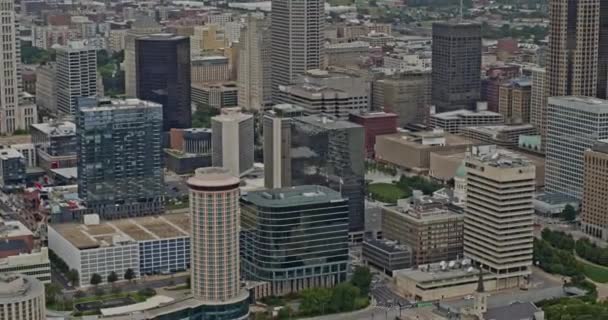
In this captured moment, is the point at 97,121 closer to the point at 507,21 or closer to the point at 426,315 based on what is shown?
the point at 426,315

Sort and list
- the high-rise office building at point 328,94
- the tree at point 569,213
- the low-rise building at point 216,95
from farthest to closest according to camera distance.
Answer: the low-rise building at point 216,95 → the high-rise office building at point 328,94 → the tree at point 569,213

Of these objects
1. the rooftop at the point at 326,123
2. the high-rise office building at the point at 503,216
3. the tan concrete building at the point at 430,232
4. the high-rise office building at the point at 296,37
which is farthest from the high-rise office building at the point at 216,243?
the high-rise office building at the point at 296,37

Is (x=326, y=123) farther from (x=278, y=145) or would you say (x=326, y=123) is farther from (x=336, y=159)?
(x=278, y=145)

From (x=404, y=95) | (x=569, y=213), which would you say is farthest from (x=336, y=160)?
(x=404, y=95)

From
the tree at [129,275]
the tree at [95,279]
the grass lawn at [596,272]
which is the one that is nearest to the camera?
the tree at [95,279]

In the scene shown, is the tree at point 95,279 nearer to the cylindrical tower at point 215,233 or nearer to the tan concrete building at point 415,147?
the cylindrical tower at point 215,233

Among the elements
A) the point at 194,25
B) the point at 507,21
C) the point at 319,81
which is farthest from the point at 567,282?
the point at 507,21

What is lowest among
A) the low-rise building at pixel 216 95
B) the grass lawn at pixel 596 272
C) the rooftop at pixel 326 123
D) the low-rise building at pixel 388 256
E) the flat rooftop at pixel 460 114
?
the grass lawn at pixel 596 272
